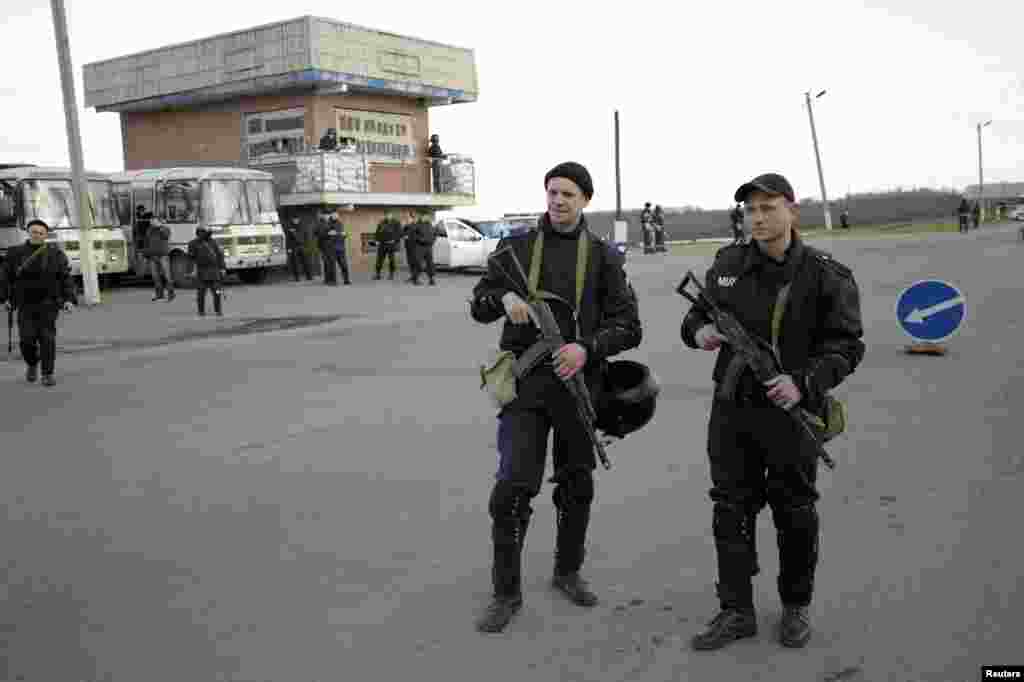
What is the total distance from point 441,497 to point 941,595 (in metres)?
2.90

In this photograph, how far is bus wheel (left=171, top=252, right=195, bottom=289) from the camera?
27184 mm

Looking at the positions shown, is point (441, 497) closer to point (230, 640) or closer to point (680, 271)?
point (230, 640)

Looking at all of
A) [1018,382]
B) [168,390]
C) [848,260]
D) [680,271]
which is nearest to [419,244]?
[680,271]

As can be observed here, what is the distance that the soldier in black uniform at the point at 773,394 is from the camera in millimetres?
3865

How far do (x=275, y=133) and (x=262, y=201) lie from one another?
202 inches

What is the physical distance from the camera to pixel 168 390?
10852 millimetres

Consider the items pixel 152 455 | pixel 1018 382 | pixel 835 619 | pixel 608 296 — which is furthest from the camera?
pixel 1018 382

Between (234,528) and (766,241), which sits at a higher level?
(766,241)

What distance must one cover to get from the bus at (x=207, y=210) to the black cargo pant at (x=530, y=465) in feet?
76.7

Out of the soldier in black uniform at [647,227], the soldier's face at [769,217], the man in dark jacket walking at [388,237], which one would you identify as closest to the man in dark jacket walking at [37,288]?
the soldier's face at [769,217]

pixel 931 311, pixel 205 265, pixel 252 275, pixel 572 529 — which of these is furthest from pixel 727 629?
pixel 252 275

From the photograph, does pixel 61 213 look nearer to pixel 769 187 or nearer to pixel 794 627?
pixel 769 187

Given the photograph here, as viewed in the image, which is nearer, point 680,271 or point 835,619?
point 835,619

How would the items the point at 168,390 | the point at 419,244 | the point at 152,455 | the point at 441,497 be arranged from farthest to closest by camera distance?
the point at 419,244
the point at 168,390
the point at 152,455
the point at 441,497
